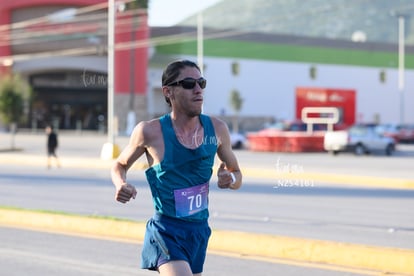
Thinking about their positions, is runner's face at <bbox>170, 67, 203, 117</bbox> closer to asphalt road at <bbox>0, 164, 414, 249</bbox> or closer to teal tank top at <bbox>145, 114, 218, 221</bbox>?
teal tank top at <bbox>145, 114, 218, 221</bbox>

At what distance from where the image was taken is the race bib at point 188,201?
499cm

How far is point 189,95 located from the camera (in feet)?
16.4

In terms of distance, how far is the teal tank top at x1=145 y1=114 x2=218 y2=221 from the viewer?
501cm

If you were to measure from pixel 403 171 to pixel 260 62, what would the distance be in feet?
146

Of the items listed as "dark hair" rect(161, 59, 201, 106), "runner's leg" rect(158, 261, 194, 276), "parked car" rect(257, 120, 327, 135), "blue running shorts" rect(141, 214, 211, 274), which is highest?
"dark hair" rect(161, 59, 201, 106)

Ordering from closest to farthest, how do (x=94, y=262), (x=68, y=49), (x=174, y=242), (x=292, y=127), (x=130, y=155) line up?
(x=174, y=242) < (x=130, y=155) < (x=94, y=262) < (x=292, y=127) < (x=68, y=49)

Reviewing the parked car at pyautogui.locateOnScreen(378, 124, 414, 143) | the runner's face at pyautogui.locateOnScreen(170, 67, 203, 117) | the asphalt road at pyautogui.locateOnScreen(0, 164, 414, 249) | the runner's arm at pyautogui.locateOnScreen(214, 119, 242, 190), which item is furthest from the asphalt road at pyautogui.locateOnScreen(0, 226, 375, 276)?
the parked car at pyautogui.locateOnScreen(378, 124, 414, 143)

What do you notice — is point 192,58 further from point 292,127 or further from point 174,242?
point 174,242

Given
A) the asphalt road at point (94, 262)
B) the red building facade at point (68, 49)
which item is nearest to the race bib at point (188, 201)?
the asphalt road at point (94, 262)

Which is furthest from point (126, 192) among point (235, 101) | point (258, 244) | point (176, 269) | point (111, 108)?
point (235, 101)

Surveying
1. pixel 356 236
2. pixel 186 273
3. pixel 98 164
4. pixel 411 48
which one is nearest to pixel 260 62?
pixel 411 48

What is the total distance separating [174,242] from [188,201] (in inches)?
10.2

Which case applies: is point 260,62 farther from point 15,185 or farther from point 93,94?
point 15,185

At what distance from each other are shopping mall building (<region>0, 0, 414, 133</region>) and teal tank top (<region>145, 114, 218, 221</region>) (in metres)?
46.6
